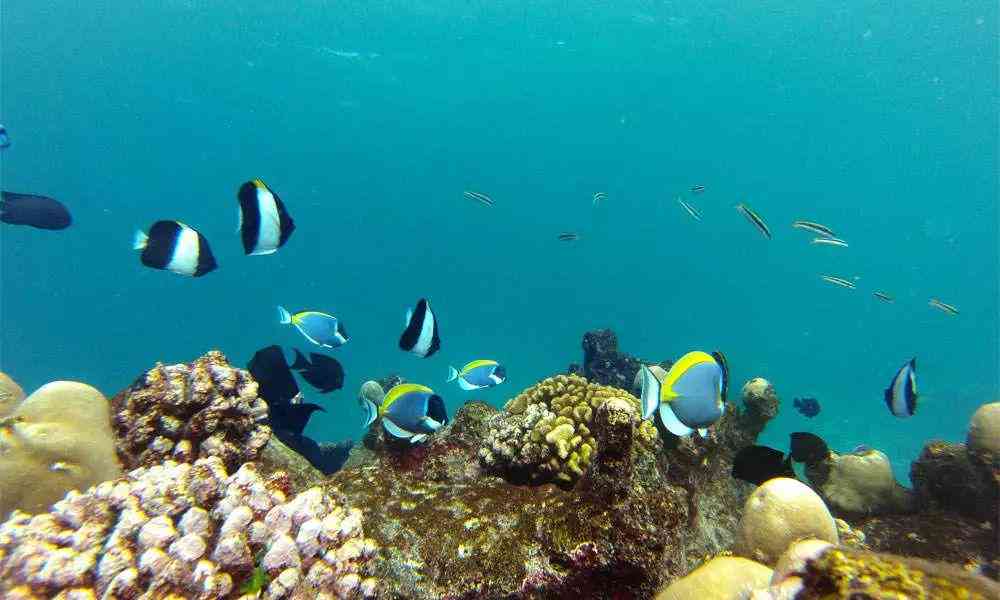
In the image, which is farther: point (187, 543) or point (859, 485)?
point (859, 485)

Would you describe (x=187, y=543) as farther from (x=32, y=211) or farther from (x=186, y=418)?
(x=32, y=211)

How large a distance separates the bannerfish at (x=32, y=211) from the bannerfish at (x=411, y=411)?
15.8ft

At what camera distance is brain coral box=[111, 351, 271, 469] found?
3678 millimetres

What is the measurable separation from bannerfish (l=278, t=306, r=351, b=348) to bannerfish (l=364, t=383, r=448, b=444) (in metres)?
1.88

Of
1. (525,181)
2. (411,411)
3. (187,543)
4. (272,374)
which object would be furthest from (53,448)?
(525,181)

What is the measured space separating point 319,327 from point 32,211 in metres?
3.56

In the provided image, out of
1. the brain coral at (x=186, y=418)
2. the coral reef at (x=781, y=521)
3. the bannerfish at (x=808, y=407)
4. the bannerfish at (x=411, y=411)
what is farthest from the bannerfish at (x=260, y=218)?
the bannerfish at (x=808, y=407)

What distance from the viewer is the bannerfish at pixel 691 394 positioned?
314cm

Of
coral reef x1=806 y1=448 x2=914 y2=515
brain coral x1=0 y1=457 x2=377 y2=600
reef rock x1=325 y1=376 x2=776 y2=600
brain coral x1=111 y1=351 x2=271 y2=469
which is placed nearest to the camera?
brain coral x1=0 y1=457 x2=377 y2=600

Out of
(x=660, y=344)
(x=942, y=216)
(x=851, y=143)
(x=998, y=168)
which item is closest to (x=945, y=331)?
(x=942, y=216)

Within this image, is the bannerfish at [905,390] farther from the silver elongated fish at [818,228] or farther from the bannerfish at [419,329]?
the bannerfish at [419,329]

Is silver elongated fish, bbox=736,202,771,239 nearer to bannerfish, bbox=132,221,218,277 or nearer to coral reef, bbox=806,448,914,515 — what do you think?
coral reef, bbox=806,448,914,515

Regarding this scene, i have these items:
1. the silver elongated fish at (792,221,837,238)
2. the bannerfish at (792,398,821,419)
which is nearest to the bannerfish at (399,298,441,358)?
the silver elongated fish at (792,221,837,238)

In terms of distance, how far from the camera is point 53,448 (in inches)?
132
